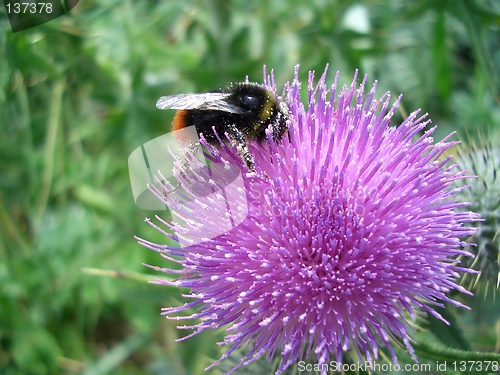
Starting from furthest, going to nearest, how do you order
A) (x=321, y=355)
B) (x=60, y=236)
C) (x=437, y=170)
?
(x=60, y=236) < (x=437, y=170) < (x=321, y=355)

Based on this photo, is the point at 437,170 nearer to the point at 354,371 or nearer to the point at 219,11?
the point at 354,371

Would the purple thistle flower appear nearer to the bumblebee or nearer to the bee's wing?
the bumblebee

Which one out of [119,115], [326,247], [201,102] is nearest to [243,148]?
[201,102]

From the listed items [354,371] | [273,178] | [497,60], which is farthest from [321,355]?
[497,60]

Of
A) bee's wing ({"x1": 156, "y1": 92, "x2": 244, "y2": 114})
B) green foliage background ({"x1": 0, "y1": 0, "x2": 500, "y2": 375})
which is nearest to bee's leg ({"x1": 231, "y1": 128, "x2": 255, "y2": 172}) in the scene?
bee's wing ({"x1": 156, "y1": 92, "x2": 244, "y2": 114})

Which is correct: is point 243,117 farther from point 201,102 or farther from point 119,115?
point 119,115

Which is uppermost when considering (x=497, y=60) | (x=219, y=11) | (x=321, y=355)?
(x=219, y=11)
